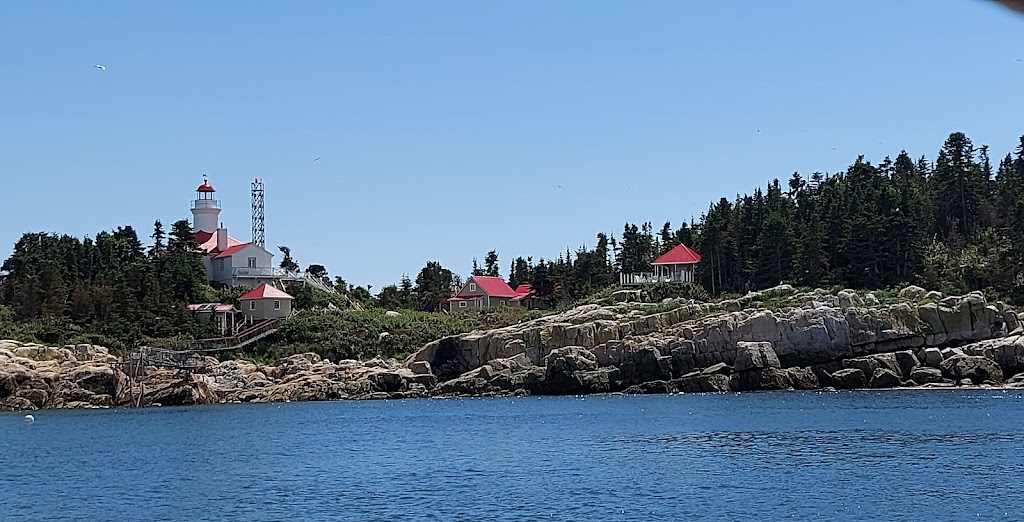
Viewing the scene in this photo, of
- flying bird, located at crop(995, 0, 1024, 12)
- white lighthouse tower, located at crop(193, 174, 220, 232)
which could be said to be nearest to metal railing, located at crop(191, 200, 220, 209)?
white lighthouse tower, located at crop(193, 174, 220, 232)

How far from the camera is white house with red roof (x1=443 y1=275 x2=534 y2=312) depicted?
9569 centimetres

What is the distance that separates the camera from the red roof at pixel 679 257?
90.9 meters

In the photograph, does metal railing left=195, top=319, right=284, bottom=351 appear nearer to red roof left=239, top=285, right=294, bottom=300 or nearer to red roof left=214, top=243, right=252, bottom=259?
red roof left=239, top=285, right=294, bottom=300

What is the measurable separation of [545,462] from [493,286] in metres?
61.6

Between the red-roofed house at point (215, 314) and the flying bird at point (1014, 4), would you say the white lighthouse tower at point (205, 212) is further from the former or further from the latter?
the flying bird at point (1014, 4)

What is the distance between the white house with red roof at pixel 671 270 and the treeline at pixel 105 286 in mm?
31304

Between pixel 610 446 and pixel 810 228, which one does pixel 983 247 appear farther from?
pixel 610 446

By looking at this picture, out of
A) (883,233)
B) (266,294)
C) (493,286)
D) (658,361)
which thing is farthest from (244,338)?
(883,233)

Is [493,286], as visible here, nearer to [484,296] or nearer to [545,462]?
[484,296]

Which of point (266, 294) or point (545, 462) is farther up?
point (266, 294)

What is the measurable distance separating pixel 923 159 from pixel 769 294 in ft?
158

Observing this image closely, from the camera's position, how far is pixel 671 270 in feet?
303

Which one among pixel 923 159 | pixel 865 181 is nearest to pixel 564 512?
pixel 865 181

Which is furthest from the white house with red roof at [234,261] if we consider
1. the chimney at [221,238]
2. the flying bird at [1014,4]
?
the flying bird at [1014,4]
